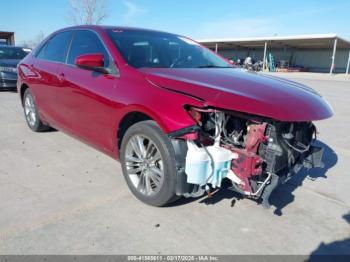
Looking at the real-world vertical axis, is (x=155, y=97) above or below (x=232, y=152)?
above

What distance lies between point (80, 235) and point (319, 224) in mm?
2127

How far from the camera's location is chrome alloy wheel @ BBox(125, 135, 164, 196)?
2.99m

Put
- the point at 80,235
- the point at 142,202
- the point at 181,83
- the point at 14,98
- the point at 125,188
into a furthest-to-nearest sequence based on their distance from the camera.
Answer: the point at 14,98 → the point at 125,188 → the point at 142,202 → the point at 181,83 → the point at 80,235

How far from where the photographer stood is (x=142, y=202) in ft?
10.4

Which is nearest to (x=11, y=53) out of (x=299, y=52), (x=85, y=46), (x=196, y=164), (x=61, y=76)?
(x=61, y=76)

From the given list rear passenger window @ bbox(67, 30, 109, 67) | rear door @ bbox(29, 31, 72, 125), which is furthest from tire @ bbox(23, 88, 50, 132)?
rear passenger window @ bbox(67, 30, 109, 67)

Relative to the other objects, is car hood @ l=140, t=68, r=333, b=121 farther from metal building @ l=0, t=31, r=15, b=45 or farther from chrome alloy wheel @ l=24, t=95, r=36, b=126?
metal building @ l=0, t=31, r=15, b=45

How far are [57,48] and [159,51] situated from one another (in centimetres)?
178

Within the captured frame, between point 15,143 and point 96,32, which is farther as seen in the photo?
point 15,143

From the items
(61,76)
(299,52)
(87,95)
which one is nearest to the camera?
(87,95)

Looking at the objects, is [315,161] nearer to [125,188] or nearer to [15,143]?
[125,188]

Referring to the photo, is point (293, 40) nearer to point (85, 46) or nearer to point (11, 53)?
point (11, 53)

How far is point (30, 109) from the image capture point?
553 cm

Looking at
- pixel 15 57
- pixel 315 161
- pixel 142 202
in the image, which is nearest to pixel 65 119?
pixel 142 202
